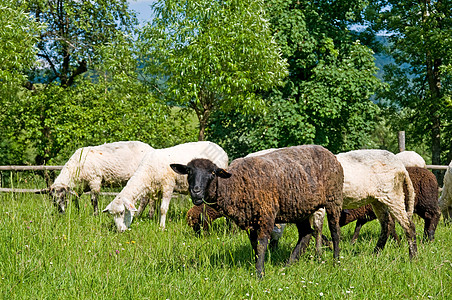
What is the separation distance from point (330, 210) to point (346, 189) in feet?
2.25

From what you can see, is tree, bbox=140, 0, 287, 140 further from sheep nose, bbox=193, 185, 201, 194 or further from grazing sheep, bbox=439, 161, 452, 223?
sheep nose, bbox=193, 185, 201, 194

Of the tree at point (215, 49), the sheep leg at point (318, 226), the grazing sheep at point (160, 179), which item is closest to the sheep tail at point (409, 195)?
the sheep leg at point (318, 226)

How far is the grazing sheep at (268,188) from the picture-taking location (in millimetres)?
4809

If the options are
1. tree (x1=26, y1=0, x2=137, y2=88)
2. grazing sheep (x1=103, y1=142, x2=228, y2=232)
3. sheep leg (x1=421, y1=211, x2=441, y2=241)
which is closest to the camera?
sheep leg (x1=421, y1=211, x2=441, y2=241)

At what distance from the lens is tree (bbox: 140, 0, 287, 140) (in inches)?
452

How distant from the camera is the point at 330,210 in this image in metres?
5.69

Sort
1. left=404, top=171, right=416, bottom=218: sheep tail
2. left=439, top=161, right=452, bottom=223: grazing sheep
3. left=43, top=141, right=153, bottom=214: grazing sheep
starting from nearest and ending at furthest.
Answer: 1. left=404, top=171, right=416, bottom=218: sheep tail
2. left=439, top=161, right=452, bottom=223: grazing sheep
3. left=43, top=141, right=153, bottom=214: grazing sheep

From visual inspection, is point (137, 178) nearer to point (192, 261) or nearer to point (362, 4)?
point (192, 261)

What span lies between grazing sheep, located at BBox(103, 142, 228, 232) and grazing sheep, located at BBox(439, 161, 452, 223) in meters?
4.64

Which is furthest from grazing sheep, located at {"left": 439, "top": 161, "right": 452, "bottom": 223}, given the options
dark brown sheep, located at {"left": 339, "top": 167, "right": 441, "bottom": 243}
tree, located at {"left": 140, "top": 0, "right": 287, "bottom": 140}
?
tree, located at {"left": 140, "top": 0, "right": 287, "bottom": 140}

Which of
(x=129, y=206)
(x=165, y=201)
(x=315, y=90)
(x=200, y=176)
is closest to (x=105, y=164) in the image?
(x=165, y=201)

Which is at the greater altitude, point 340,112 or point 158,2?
point 158,2

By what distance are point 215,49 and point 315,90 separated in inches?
197

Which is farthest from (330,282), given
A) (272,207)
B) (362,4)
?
(362,4)
